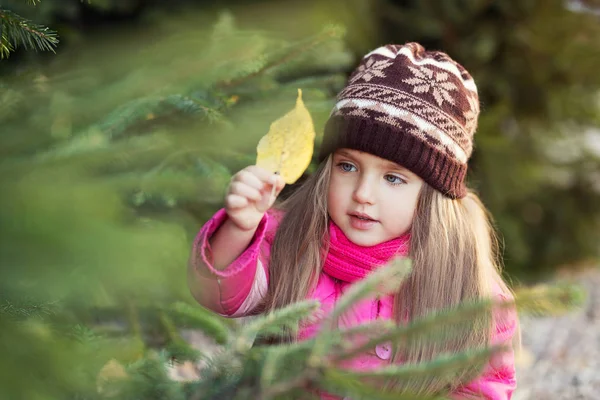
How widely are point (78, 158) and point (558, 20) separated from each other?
3.27m

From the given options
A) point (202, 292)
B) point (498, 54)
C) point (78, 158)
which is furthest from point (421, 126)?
point (498, 54)

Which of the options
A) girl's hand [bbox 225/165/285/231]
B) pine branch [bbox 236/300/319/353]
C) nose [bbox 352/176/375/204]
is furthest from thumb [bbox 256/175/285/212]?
pine branch [bbox 236/300/319/353]

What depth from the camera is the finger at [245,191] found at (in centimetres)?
124

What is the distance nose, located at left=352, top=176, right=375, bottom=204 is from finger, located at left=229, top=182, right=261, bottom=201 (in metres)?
0.34

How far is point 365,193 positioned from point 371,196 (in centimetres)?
2

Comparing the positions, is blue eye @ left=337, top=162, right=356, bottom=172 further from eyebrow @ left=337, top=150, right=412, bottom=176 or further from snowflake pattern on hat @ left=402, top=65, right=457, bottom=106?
snowflake pattern on hat @ left=402, top=65, right=457, bottom=106

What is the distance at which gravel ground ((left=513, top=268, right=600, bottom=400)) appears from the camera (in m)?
2.60

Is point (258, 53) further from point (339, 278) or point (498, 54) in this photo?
point (498, 54)

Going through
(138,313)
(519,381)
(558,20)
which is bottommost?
(519,381)

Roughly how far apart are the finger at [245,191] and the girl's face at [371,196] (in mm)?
343

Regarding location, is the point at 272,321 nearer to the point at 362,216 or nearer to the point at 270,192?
the point at 270,192

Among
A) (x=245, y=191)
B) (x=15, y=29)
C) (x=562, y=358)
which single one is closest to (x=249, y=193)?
(x=245, y=191)

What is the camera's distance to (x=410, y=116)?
152cm

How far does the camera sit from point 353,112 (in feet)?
5.12
